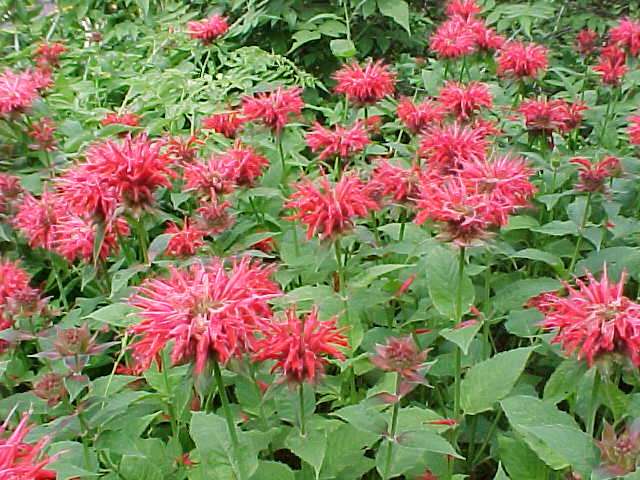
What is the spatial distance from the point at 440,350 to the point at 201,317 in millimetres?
575

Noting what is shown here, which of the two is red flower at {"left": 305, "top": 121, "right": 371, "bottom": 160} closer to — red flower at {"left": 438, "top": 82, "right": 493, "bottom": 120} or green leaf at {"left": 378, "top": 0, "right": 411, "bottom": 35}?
red flower at {"left": 438, "top": 82, "right": 493, "bottom": 120}

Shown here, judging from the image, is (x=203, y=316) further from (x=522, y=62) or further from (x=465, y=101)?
(x=522, y=62)

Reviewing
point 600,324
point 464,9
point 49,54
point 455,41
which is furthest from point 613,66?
point 49,54

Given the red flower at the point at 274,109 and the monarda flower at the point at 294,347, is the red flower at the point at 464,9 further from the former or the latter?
the monarda flower at the point at 294,347

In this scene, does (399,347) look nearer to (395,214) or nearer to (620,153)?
(395,214)

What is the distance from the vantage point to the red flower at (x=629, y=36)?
5.60ft

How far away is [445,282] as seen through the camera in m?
1.09

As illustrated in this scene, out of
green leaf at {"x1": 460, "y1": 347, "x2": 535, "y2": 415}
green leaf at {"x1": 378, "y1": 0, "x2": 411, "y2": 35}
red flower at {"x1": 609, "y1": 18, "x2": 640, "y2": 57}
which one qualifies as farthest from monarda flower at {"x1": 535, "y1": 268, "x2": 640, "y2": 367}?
green leaf at {"x1": 378, "y1": 0, "x2": 411, "y2": 35}

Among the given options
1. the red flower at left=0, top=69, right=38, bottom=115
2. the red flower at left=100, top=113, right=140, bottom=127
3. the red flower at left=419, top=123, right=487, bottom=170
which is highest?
the red flower at left=0, top=69, right=38, bottom=115

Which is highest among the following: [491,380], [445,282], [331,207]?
[331,207]

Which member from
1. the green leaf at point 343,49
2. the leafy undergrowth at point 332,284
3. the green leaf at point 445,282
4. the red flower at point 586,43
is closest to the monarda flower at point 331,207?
the leafy undergrowth at point 332,284

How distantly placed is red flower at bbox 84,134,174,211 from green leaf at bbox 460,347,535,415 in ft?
1.72

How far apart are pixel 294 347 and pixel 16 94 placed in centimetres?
103

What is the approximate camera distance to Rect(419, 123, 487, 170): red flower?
1.24 m
